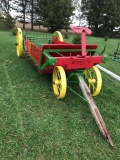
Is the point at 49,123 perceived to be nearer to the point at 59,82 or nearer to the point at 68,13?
the point at 59,82

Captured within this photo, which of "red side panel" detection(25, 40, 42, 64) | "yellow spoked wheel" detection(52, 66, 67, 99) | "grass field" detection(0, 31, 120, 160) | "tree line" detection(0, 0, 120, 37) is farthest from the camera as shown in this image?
"tree line" detection(0, 0, 120, 37)

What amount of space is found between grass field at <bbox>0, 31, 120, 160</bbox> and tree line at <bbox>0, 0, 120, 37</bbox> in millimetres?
20386

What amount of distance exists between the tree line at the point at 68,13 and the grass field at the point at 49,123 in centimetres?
2039

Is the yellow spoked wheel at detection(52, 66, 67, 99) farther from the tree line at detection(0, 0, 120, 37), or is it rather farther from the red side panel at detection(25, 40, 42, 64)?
the tree line at detection(0, 0, 120, 37)

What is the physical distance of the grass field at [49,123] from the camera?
8.64 ft

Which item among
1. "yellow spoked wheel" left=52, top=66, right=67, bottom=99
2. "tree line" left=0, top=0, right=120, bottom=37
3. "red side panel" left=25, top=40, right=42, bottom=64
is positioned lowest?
"yellow spoked wheel" left=52, top=66, right=67, bottom=99

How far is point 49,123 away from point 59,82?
1.06m

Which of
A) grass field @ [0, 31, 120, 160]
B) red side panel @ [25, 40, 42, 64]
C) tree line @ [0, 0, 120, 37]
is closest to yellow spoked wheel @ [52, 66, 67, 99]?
grass field @ [0, 31, 120, 160]

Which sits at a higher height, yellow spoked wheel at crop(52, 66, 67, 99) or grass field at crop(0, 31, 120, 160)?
yellow spoked wheel at crop(52, 66, 67, 99)

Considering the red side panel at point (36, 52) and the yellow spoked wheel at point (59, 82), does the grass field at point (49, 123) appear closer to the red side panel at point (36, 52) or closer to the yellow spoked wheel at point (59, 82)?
the yellow spoked wheel at point (59, 82)

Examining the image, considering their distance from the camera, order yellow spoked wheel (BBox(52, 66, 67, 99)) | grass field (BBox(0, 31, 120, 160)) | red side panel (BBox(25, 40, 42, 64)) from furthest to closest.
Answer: red side panel (BBox(25, 40, 42, 64)) → yellow spoked wheel (BBox(52, 66, 67, 99)) → grass field (BBox(0, 31, 120, 160))

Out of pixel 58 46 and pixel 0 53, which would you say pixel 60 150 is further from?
pixel 0 53

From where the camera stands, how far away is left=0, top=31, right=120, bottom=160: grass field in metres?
2.63

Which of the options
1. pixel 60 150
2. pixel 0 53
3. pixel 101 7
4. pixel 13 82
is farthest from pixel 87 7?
pixel 60 150
